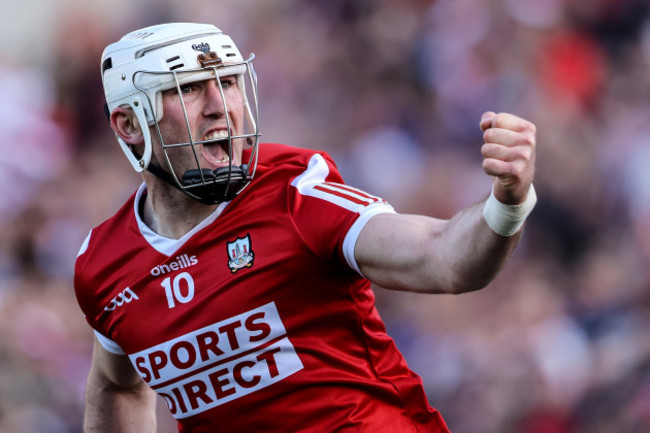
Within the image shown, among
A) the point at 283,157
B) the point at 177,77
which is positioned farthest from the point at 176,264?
the point at 177,77

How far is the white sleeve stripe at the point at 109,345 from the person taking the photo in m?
2.90

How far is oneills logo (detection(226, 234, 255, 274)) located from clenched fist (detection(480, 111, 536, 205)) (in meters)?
0.87

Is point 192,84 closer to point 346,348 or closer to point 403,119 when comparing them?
point 346,348

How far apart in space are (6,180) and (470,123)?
2.77m

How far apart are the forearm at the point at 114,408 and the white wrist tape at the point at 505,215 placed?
5.67 ft

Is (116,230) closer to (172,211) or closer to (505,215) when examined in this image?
(172,211)

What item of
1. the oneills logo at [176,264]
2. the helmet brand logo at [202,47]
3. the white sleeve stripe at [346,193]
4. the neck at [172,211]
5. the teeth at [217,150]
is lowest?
the oneills logo at [176,264]

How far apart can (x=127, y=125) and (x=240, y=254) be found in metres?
0.66

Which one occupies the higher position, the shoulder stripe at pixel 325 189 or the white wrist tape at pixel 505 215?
the white wrist tape at pixel 505 215

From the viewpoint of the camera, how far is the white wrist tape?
188 cm

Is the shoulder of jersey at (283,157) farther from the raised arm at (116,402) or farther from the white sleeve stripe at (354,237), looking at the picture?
the raised arm at (116,402)

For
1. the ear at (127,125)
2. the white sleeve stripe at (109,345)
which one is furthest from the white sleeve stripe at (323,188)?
the white sleeve stripe at (109,345)

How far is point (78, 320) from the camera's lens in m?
5.32

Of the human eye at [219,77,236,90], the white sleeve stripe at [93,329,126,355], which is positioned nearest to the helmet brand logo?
the human eye at [219,77,236,90]
